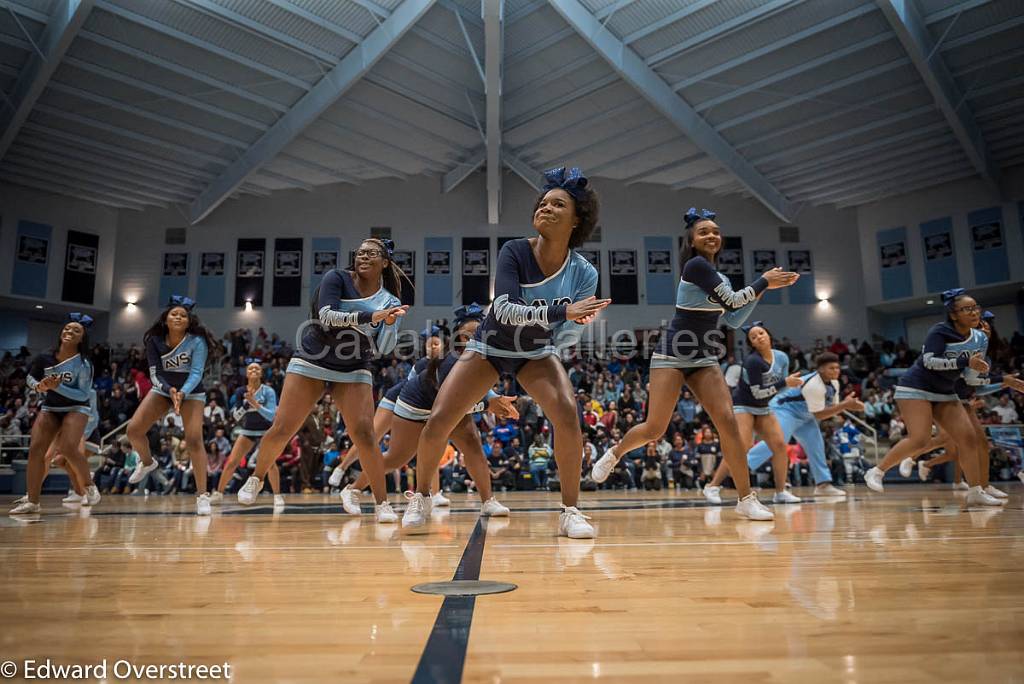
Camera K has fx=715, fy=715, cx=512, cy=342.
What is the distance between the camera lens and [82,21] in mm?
12406

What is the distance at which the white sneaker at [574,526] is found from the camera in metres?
3.31

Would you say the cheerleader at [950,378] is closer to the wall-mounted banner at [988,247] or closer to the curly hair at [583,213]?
the curly hair at [583,213]

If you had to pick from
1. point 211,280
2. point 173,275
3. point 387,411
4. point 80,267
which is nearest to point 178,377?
point 387,411

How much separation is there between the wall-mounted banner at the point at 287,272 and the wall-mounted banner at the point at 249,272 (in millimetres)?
399

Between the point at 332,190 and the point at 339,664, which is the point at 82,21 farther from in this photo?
the point at 339,664

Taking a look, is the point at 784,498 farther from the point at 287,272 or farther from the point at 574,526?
the point at 287,272

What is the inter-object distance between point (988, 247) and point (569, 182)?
786 inches

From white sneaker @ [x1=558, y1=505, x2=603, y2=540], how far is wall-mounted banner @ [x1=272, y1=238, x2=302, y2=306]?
18513 mm

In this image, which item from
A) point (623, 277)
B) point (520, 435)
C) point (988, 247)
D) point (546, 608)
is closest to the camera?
point (546, 608)

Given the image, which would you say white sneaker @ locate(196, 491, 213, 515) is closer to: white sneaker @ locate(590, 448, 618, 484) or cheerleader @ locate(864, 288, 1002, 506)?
white sneaker @ locate(590, 448, 618, 484)

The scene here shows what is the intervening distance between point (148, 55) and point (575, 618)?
609 inches

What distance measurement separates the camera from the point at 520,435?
1252 centimetres

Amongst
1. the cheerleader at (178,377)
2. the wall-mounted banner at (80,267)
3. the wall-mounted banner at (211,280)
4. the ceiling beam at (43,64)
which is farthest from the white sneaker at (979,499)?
the wall-mounted banner at (80,267)

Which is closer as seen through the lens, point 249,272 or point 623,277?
point 249,272
